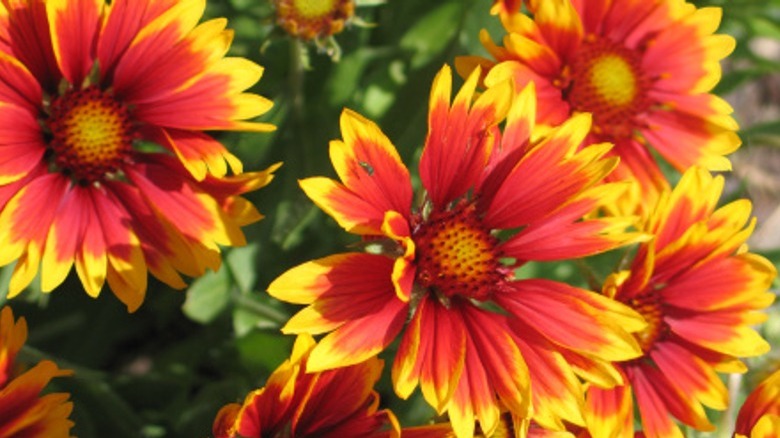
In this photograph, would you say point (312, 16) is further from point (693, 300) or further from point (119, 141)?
point (693, 300)

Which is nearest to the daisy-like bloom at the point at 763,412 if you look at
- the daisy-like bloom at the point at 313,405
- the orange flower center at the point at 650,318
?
the orange flower center at the point at 650,318

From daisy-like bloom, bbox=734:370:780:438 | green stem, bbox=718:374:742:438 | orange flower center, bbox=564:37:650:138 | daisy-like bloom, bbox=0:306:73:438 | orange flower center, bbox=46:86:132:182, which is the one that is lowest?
green stem, bbox=718:374:742:438

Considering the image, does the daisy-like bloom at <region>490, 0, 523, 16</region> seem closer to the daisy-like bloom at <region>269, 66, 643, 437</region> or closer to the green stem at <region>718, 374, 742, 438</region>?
the daisy-like bloom at <region>269, 66, 643, 437</region>

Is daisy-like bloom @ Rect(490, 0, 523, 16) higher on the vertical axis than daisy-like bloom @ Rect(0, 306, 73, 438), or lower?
higher

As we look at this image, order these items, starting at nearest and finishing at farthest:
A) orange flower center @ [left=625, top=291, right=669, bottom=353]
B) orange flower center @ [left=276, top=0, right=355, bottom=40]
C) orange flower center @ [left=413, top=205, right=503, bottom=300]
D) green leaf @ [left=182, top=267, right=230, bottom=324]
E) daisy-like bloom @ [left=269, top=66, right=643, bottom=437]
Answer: daisy-like bloom @ [left=269, top=66, right=643, bottom=437]
orange flower center @ [left=413, top=205, right=503, bottom=300]
orange flower center @ [left=276, top=0, right=355, bottom=40]
orange flower center @ [left=625, top=291, right=669, bottom=353]
green leaf @ [left=182, top=267, right=230, bottom=324]

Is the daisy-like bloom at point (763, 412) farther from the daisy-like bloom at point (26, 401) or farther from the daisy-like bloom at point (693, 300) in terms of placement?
the daisy-like bloom at point (26, 401)

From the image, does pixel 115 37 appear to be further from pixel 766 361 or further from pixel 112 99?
pixel 766 361

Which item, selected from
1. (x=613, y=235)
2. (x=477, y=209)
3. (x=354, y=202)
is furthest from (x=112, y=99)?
(x=613, y=235)

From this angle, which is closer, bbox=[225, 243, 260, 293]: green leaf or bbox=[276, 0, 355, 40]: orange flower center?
bbox=[276, 0, 355, 40]: orange flower center

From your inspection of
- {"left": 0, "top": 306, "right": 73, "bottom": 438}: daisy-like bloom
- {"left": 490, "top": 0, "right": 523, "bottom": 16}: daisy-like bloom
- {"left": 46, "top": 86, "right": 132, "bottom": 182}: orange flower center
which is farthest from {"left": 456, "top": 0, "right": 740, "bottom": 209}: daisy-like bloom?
{"left": 0, "top": 306, "right": 73, "bottom": 438}: daisy-like bloom
